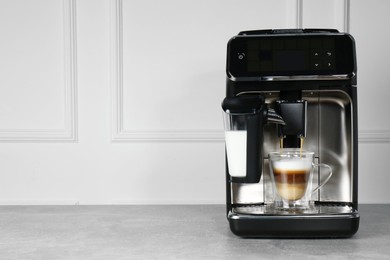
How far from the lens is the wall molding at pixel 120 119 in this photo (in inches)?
57.6

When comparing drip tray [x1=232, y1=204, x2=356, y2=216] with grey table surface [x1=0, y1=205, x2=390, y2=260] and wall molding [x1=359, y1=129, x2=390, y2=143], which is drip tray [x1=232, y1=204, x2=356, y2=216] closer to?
grey table surface [x1=0, y1=205, x2=390, y2=260]

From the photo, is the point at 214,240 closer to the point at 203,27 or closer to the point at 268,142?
the point at 268,142

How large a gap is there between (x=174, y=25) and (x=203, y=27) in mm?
82

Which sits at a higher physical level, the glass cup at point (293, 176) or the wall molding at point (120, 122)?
the wall molding at point (120, 122)

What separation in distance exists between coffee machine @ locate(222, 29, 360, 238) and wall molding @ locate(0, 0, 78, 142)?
1.99 feet

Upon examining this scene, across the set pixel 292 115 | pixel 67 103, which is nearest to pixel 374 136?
pixel 292 115

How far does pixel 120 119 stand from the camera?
147cm

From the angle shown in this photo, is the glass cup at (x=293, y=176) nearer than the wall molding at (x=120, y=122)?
Yes

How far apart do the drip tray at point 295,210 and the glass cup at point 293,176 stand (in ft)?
0.08

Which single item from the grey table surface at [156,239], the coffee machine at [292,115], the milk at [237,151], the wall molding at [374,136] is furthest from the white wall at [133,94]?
the milk at [237,151]

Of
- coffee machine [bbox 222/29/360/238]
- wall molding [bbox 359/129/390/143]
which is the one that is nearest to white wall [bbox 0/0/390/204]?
wall molding [bbox 359/129/390/143]

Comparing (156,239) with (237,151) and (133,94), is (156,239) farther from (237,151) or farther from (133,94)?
(133,94)

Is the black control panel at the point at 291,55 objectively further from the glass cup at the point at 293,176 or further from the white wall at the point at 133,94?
the white wall at the point at 133,94

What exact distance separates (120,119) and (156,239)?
0.54 m
